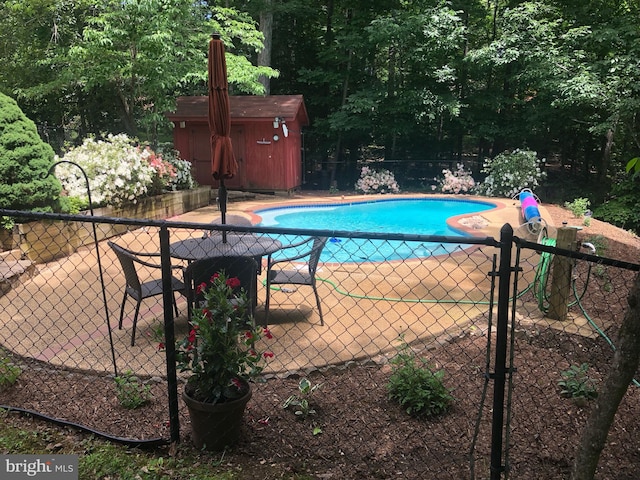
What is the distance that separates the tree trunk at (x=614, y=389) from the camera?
1533mm

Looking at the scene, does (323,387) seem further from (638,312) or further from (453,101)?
(453,101)

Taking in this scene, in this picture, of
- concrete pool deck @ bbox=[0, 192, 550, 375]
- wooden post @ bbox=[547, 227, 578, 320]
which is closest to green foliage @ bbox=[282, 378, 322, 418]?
concrete pool deck @ bbox=[0, 192, 550, 375]

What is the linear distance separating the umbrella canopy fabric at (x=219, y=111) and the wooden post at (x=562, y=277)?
2.64 m

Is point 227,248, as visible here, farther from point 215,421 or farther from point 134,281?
point 215,421

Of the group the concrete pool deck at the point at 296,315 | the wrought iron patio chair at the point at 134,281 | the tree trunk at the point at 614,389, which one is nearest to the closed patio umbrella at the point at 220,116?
the wrought iron patio chair at the point at 134,281

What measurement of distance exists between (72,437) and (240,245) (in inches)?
73.1

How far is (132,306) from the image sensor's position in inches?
173

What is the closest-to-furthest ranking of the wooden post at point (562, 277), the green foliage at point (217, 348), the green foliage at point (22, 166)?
the green foliage at point (217, 348), the wooden post at point (562, 277), the green foliage at point (22, 166)

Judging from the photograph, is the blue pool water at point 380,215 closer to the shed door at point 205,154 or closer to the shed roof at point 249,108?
the shed door at point 205,154

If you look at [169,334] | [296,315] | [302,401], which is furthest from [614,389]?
[296,315]

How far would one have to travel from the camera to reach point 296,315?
411cm

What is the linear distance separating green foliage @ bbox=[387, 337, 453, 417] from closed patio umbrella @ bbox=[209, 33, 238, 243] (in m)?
1.74

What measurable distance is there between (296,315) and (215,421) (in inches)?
75.8

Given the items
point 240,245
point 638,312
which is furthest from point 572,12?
point 638,312
